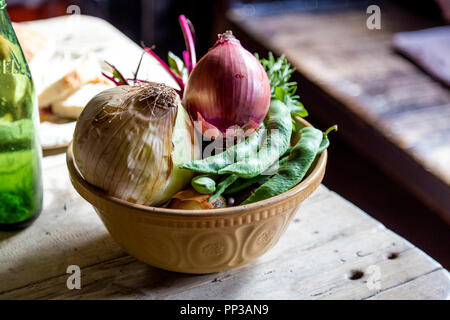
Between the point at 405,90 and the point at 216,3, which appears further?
the point at 216,3

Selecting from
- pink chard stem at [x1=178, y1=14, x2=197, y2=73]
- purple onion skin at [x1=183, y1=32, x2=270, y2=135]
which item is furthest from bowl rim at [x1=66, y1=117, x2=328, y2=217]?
pink chard stem at [x1=178, y1=14, x2=197, y2=73]

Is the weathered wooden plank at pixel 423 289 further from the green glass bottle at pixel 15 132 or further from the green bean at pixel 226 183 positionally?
the green glass bottle at pixel 15 132

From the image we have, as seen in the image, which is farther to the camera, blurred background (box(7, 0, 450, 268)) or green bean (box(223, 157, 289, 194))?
blurred background (box(7, 0, 450, 268))

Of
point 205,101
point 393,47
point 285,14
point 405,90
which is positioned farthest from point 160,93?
point 285,14

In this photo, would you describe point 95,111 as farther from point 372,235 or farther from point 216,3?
point 216,3

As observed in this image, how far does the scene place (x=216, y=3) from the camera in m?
2.14

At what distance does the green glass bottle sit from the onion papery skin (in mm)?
138

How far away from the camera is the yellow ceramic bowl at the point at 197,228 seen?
535 millimetres

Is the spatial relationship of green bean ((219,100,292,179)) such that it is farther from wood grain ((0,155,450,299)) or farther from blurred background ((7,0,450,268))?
blurred background ((7,0,450,268))

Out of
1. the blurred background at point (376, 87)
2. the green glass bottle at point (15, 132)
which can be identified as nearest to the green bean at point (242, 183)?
the green glass bottle at point (15, 132)

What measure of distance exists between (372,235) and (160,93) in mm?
388

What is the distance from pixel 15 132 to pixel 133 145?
0.72ft

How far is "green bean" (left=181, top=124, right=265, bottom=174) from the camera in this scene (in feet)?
1.87

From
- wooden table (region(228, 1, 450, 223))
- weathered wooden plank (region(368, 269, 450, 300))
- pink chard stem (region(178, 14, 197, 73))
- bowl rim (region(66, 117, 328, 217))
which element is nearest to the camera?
bowl rim (region(66, 117, 328, 217))
